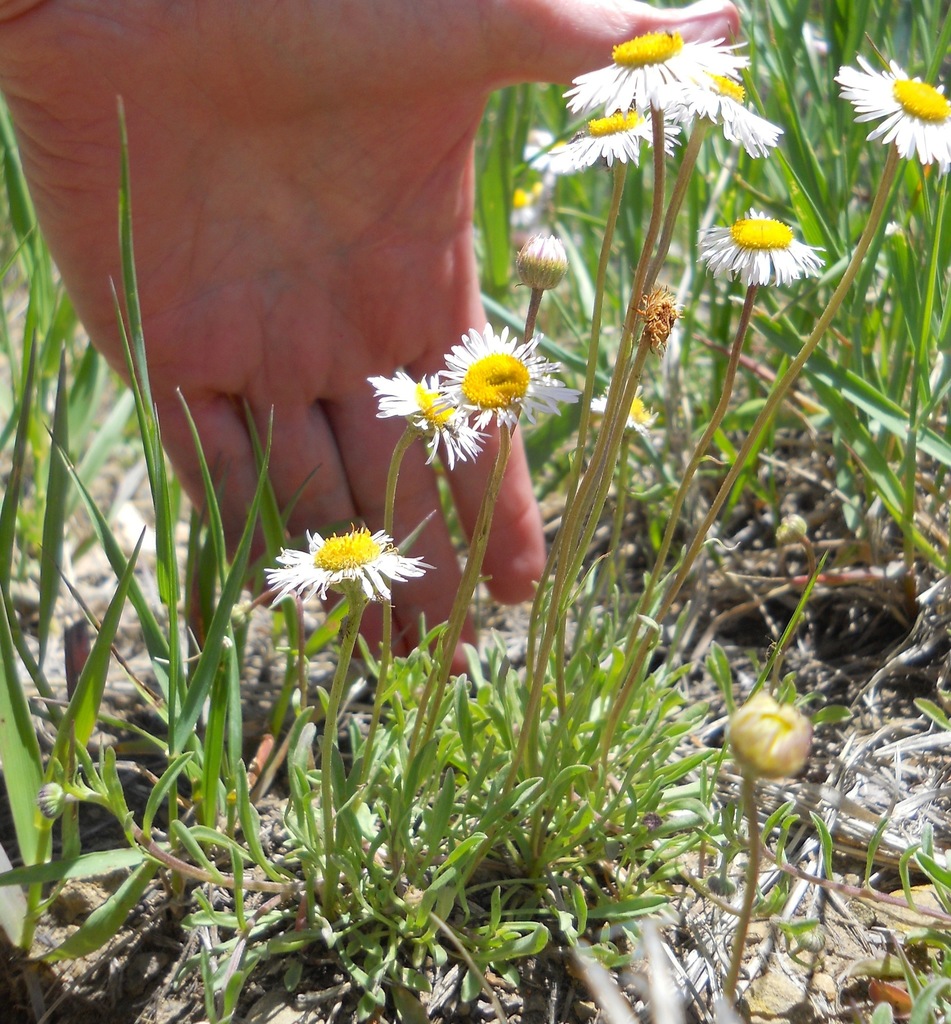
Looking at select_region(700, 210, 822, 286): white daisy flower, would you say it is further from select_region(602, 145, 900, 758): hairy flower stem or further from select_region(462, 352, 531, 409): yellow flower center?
select_region(462, 352, 531, 409): yellow flower center

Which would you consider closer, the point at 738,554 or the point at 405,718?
the point at 405,718

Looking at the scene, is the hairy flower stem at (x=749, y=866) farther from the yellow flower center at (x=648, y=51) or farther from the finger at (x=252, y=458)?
the finger at (x=252, y=458)

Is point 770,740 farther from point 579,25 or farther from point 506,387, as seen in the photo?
point 579,25

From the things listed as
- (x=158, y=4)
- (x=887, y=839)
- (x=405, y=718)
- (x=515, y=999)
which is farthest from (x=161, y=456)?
(x=887, y=839)

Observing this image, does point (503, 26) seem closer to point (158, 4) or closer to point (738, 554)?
point (158, 4)

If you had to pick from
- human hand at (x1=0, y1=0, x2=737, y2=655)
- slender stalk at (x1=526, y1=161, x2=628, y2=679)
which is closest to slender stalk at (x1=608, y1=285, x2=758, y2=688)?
slender stalk at (x1=526, y1=161, x2=628, y2=679)

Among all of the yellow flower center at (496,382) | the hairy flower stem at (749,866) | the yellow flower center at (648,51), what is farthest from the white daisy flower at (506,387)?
the hairy flower stem at (749,866)

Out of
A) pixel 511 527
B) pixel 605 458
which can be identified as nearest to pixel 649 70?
pixel 605 458
